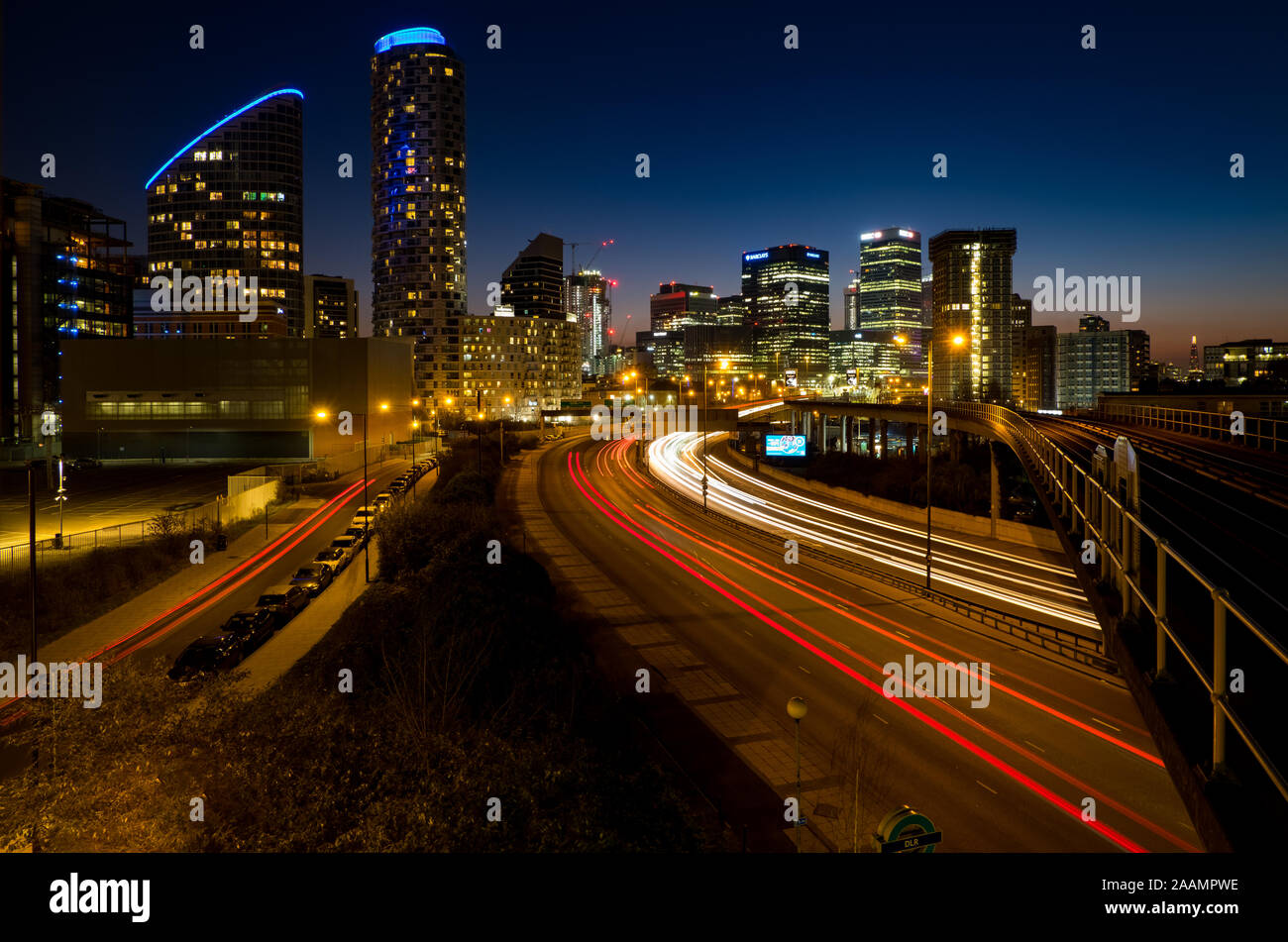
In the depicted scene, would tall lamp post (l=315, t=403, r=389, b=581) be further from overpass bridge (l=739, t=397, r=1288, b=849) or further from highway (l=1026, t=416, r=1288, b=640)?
overpass bridge (l=739, t=397, r=1288, b=849)

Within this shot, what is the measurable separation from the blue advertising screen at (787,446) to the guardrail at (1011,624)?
97.7ft

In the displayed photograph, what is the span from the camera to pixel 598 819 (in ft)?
26.1

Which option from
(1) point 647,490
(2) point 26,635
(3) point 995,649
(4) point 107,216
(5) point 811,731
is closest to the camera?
(5) point 811,731

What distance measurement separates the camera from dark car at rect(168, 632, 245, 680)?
656 inches

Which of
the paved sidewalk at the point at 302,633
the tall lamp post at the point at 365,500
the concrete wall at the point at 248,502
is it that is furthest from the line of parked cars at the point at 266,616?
the concrete wall at the point at 248,502

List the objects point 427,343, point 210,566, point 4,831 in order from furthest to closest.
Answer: point 427,343
point 210,566
point 4,831

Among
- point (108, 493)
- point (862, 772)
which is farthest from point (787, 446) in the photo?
point (862, 772)

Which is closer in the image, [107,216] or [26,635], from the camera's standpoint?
[26,635]

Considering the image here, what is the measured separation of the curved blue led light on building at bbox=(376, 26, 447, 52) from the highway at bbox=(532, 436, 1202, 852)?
435 feet

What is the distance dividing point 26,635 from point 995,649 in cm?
2405

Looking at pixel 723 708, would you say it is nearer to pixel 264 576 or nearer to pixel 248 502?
pixel 264 576

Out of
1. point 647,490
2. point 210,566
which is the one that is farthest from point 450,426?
point 210,566
